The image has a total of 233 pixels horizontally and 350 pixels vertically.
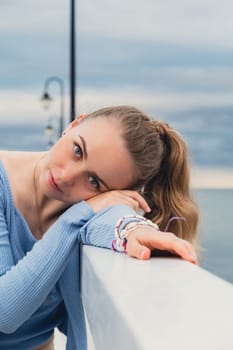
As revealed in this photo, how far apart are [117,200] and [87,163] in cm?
14

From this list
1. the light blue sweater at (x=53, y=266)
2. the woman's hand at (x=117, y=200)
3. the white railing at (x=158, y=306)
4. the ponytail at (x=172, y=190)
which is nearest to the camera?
the white railing at (x=158, y=306)

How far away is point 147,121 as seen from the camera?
2.20 metres

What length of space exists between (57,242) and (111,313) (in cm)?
75

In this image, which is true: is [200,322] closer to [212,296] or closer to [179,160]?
[212,296]

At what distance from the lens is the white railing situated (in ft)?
2.64

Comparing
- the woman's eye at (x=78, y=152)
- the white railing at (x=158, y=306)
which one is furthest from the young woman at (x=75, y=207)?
the white railing at (x=158, y=306)

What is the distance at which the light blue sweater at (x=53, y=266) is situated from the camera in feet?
5.90

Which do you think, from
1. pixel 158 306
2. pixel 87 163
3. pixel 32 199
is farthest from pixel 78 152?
pixel 158 306

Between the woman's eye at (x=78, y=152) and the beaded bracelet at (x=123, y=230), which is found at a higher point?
the woman's eye at (x=78, y=152)

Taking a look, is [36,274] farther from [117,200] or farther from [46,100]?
[46,100]

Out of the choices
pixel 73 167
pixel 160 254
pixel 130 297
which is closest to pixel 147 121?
pixel 73 167

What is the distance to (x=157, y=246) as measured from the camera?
1530 mm

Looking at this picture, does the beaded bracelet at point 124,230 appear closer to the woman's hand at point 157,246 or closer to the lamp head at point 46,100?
the woman's hand at point 157,246

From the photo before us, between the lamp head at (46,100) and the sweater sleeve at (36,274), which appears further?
the lamp head at (46,100)
